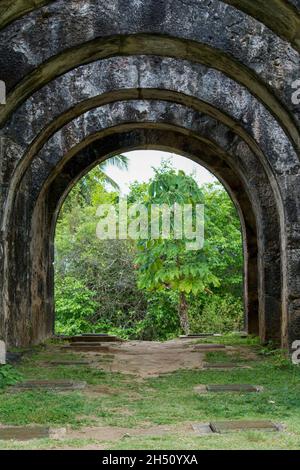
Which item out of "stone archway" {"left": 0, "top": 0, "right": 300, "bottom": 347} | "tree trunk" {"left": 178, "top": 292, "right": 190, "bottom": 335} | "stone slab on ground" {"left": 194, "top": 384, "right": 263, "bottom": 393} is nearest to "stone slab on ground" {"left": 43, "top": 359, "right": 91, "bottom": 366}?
"stone archway" {"left": 0, "top": 0, "right": 300, "bottom": 347}

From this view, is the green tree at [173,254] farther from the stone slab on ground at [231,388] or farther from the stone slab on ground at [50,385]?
the stone slab on ground at [231,388]

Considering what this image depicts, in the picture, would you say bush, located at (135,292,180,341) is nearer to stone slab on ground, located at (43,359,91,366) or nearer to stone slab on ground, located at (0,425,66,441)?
stone slab on ground, located at (43,359,91,366)

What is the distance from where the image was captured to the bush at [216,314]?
2103 cm

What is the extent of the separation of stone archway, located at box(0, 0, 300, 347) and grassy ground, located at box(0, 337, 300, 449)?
61.0 inches

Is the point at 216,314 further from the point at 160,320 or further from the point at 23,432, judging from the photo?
the point at 23,432

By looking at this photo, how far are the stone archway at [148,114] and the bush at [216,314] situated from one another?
740 centimetres

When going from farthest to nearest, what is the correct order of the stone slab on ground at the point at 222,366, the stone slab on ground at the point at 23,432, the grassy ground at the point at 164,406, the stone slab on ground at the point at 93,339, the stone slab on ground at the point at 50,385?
the stone slab on ground at the point at 93,339 → the stone slab on ground at the point at 222,366 → the stone slab on ground at the point at 50,385 → the stone slab on ground at the point at 23,432 → the grassy ground at the point at 164,406

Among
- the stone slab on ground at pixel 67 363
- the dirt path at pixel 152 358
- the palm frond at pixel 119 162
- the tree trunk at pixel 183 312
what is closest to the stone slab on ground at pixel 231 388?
the dirt path at pixel 152 358

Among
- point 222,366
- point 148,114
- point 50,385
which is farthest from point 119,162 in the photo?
point 50,385

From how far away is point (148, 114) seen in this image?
1209cm

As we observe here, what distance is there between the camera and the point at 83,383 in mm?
7621

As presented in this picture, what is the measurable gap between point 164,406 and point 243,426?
1232 millimetres
